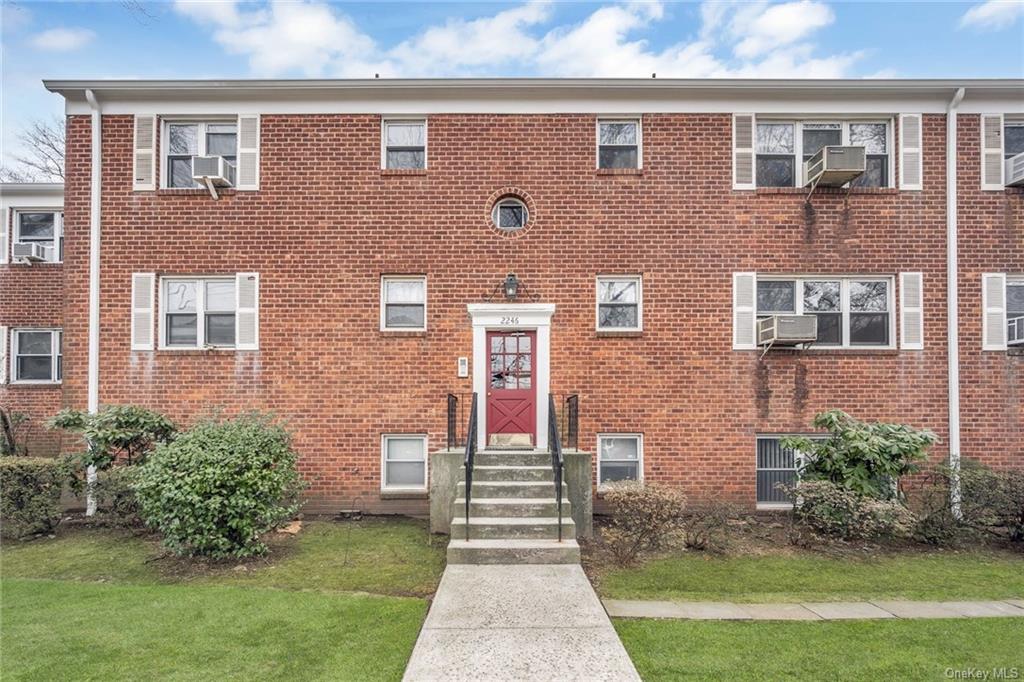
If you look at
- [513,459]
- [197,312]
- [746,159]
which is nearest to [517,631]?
[513,459]

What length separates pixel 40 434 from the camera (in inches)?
430

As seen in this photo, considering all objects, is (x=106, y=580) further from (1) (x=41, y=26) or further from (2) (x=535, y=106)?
(2) (x=535, y=106)

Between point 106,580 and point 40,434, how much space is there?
702cm

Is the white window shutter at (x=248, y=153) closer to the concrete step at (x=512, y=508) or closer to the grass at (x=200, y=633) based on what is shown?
the grass at (x=200, y=633)

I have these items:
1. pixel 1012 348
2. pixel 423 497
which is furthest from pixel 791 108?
pixel 423 497

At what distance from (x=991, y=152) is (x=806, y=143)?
294 centimetres

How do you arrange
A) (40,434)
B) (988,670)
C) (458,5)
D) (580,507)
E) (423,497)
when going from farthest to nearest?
(40,434), (458,5), (423,497), (580,507), (988,670)

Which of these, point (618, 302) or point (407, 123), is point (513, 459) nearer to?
point (618, 302)

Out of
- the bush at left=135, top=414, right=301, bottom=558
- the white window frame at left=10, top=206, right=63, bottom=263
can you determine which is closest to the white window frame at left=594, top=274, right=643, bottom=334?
the bush at left=135, top=414, right=301, bottom=558

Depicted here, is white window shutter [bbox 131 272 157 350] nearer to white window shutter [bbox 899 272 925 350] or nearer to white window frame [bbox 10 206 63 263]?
white window frame [bbox 10 206 63 263]

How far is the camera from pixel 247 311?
8.91 metres

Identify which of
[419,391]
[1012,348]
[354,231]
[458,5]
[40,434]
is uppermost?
[458,5]

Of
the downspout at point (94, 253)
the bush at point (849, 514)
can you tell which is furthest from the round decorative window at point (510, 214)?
the downspout at point (94, 253)

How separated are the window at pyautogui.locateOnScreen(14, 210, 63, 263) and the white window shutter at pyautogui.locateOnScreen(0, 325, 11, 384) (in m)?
1.85
